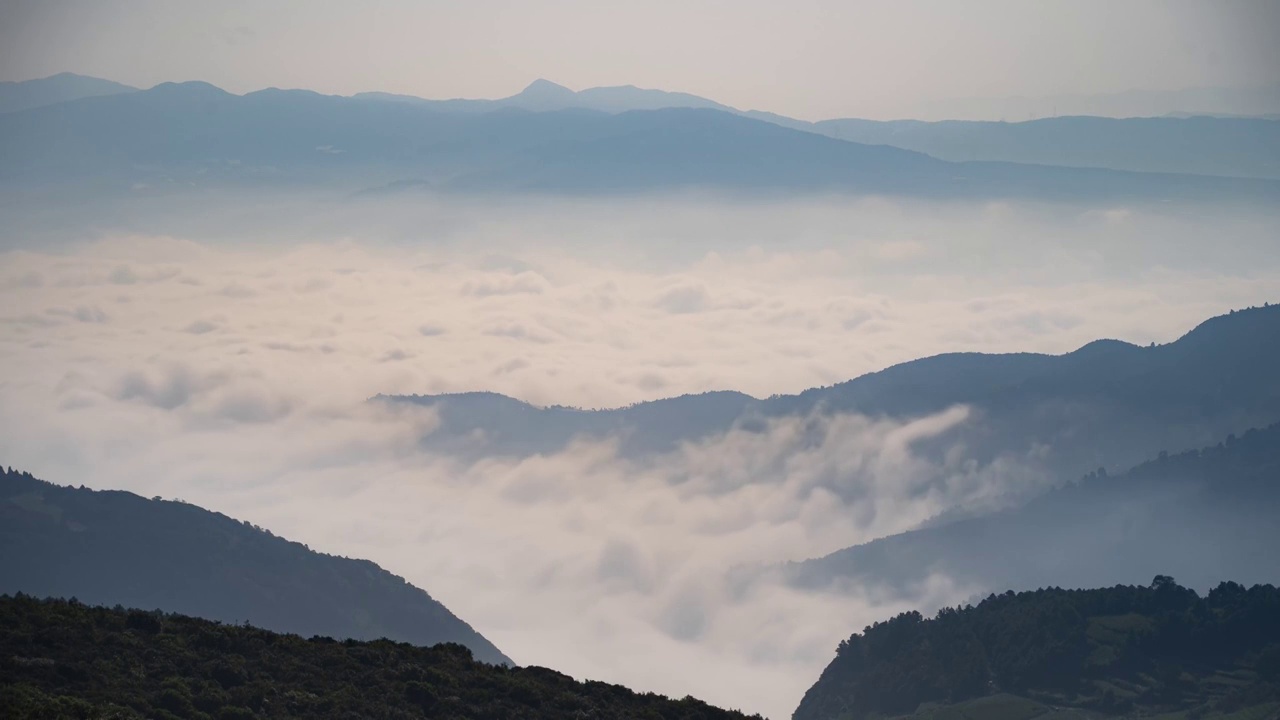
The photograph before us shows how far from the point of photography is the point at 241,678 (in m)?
64.7

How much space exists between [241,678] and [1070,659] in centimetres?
13584

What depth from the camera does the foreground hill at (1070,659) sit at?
546 ft

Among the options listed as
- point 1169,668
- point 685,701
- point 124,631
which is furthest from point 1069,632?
point 124,631

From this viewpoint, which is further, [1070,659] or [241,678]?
[1070,659]

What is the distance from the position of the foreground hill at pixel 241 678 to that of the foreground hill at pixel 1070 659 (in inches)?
3926

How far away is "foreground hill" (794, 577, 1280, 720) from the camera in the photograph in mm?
166500

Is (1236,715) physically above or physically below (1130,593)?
below

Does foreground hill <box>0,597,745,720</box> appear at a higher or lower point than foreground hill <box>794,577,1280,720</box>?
lower

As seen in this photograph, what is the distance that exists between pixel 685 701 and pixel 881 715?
4273 inches

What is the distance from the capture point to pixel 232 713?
59.3m

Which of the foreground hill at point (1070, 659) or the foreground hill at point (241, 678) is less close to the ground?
the foreground hill at point (1070, 659)

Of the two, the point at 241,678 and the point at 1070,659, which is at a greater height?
the point at 1070,659

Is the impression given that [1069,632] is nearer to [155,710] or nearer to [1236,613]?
[1236,613]

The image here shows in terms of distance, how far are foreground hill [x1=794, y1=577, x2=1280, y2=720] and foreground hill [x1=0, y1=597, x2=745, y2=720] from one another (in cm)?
9971
